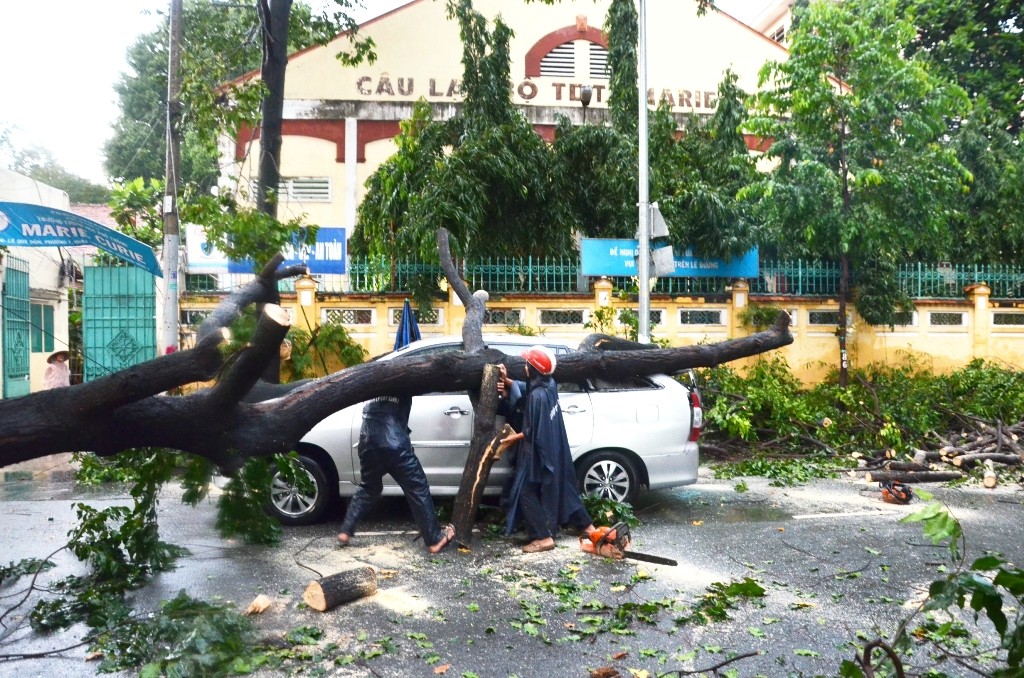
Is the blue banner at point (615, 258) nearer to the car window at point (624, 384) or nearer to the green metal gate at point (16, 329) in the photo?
the car window at point (624, 384)

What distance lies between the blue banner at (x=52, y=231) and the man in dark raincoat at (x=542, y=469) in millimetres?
7665

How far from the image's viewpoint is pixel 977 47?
21.4 m

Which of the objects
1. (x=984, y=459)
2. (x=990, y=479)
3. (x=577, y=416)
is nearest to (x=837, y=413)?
(x=984, y=459)

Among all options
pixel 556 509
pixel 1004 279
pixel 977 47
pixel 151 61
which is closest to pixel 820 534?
pixel 556 509

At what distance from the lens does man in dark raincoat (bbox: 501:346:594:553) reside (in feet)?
23.4

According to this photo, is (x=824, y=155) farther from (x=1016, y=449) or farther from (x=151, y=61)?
(x=151, y=61)

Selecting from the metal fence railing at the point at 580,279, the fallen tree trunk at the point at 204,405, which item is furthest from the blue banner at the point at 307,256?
the fallen tree trunk at the point at 204,405

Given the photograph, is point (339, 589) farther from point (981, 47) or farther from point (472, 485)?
point (981, 47)

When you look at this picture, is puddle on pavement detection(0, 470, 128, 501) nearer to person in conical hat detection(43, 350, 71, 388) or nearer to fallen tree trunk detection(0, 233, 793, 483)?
person in conical hat detection(43, 350, 71, 388)

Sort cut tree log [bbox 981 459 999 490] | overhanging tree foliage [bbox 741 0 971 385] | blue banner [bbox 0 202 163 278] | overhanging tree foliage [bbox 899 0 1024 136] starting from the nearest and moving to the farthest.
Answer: cut tree log [bbox 981 459 999 490]
blue banner [bbox 0 202 163 278]
overhanging tree foliage [bbox 741 0 971 385]
overhanging tree foliage [bbox 899 0 1024 136]

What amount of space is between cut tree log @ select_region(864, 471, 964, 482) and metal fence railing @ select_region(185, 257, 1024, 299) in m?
5.52

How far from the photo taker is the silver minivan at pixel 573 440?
7.75 m

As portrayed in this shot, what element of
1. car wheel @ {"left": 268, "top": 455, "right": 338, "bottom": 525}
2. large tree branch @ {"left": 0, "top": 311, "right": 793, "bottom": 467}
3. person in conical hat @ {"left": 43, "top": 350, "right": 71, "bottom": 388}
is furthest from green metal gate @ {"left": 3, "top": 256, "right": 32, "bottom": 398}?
large tree branch @ {"left": 0, "top": 311, "right": 793, "bottom": 467}

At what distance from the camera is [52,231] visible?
1189 centimetres
